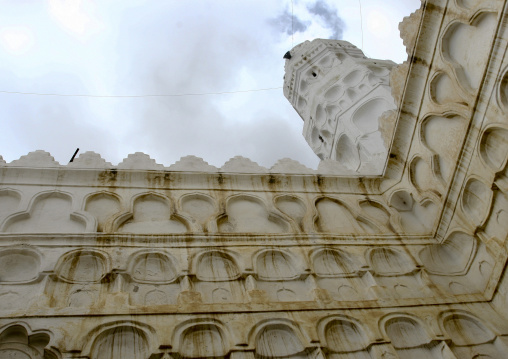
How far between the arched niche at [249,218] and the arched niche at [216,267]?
0.90 metres

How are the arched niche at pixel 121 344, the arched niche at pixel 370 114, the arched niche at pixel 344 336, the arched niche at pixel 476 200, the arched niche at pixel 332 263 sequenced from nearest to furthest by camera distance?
the arched niche at pixel 121 344 < the arched niche at pixel 344 336 < the arched niche at pixel 476 200 < the arched niche at pixel 332 263 < the arched niche at pixel 370 114

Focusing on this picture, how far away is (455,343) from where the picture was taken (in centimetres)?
671

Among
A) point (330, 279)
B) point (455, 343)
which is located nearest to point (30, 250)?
point (330, 279)

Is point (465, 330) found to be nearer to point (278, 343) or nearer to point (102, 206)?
point (278, 343)

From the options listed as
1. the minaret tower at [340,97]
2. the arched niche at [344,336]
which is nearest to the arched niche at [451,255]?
the arched niche at [344,336]

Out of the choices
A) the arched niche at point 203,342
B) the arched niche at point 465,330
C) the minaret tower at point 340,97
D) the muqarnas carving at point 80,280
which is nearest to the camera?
the arched niche at point 203,342

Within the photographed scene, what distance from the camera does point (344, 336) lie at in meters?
6.58

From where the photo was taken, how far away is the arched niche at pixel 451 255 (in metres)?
8.35

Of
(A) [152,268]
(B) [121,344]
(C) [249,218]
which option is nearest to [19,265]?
(A) [152,268]

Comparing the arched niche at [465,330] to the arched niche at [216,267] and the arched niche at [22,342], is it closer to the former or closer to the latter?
the arched niche at [216,267]

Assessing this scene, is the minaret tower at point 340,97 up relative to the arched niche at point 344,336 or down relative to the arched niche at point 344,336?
up

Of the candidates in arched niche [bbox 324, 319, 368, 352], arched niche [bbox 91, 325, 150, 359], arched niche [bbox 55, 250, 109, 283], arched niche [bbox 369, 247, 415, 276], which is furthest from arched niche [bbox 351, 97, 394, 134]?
→ arched niche [bbox 91, 325, 150, 359]

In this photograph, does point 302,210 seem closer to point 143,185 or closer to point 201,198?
point 201,198

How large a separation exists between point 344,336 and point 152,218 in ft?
12.9
